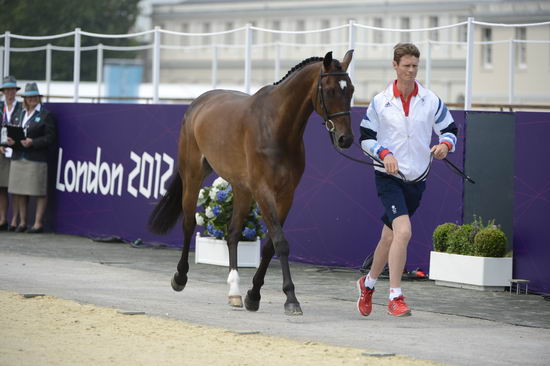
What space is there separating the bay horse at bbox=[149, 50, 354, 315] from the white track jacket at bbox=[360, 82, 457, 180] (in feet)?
0.87

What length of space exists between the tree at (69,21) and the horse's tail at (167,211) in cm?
5132

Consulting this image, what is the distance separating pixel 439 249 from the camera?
12969 mm

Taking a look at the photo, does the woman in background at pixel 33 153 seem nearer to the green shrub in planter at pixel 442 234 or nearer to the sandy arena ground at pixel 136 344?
the green shrub in planter at pixel 442 234

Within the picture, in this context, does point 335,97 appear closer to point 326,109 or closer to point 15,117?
point 326,109

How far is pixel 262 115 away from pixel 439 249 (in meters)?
2.96

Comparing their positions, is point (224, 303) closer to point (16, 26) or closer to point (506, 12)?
point (506, 12)

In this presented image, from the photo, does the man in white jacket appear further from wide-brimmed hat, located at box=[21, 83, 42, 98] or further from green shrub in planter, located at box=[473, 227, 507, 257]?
wide-brimmed hat, located at box=[21, 83, 42, 98]

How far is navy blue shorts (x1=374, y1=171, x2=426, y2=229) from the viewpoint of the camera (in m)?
10.2

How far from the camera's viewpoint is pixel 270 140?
10.7 m

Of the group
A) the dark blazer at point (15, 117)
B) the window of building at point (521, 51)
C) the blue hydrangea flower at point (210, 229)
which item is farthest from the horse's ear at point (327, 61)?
the window of building at point (521, 51)

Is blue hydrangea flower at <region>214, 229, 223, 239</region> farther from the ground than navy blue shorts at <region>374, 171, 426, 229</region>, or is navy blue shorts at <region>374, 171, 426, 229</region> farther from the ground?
navy blue shorts at <region>374, 171, 426, 229</region>

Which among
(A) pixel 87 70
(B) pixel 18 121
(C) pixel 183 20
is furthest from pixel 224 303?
(C) pixel 183 20

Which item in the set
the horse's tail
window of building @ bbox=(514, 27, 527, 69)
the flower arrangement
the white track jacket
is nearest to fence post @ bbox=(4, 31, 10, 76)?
the flower arrangement

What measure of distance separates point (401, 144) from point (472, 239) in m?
2.66
